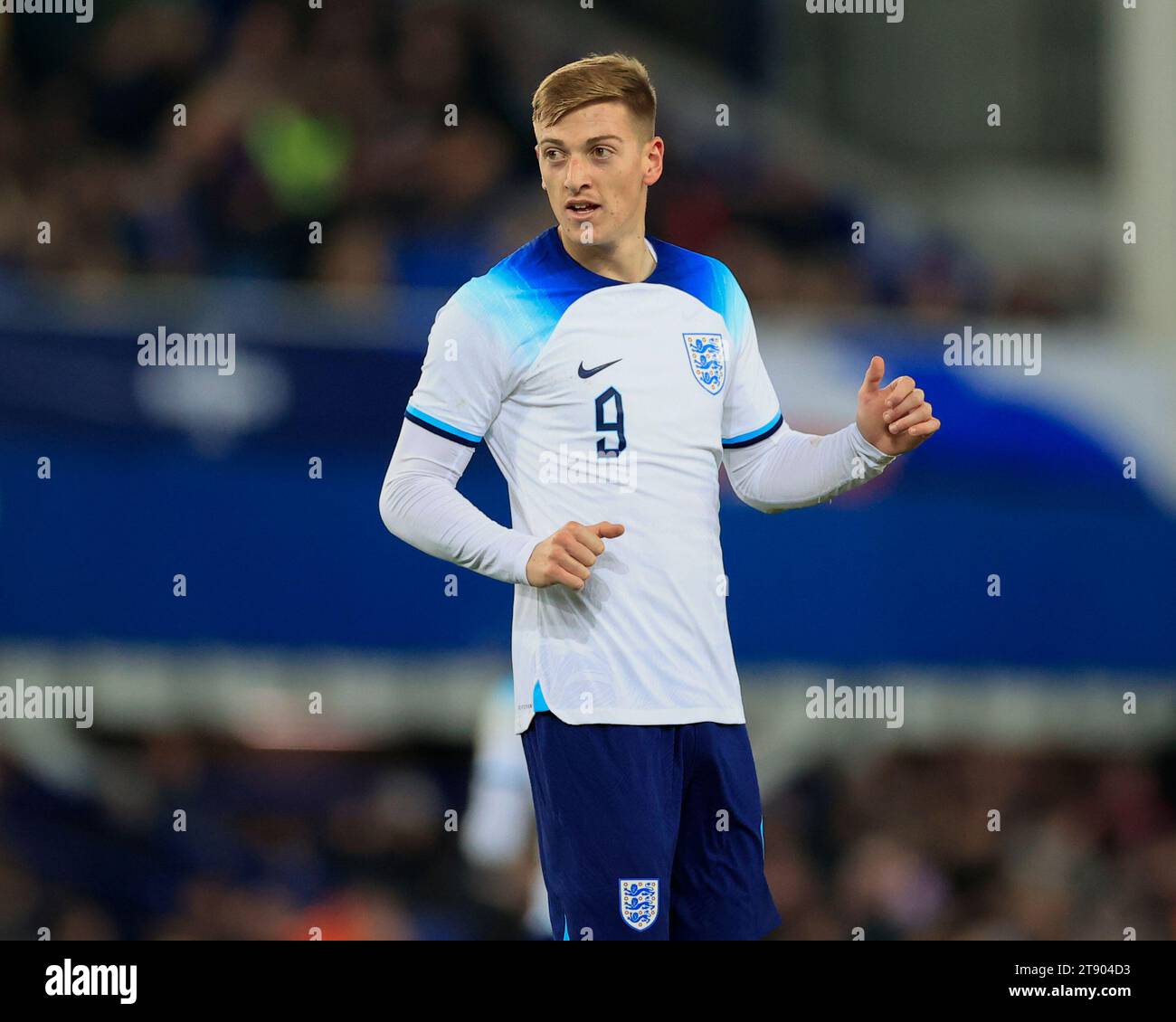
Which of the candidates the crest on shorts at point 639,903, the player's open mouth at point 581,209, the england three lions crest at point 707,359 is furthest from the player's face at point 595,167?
the crest on shorts at point 639,903

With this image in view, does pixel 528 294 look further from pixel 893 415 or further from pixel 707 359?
pixel 893 415

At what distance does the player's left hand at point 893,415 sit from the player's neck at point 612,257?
1.79 ft

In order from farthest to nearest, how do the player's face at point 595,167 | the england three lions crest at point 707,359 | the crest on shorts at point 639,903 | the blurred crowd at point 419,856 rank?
the blurred crowd at point 419,856, the england three lions crest at point 707,359, the player's face at point 595,167, the crest on shorts at point 639,903

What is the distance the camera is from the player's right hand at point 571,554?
11.4ft

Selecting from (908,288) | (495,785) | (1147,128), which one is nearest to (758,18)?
(1147,128)

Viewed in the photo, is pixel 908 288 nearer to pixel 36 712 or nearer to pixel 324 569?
pixel 324 569

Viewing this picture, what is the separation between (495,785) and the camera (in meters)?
8.34

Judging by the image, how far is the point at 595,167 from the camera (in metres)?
3.72

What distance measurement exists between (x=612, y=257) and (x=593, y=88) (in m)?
0.35

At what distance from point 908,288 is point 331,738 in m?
3.99

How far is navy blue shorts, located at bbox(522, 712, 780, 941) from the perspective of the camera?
11.8 feet

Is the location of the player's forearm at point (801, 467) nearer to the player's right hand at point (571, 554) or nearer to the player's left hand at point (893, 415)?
the player's left hand at point (893, 415)

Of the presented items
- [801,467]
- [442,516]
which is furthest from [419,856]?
[442,516]

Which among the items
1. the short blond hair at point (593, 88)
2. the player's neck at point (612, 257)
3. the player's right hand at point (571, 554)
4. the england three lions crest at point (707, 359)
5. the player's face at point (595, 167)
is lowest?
the player's right hand at point (571, 554)
